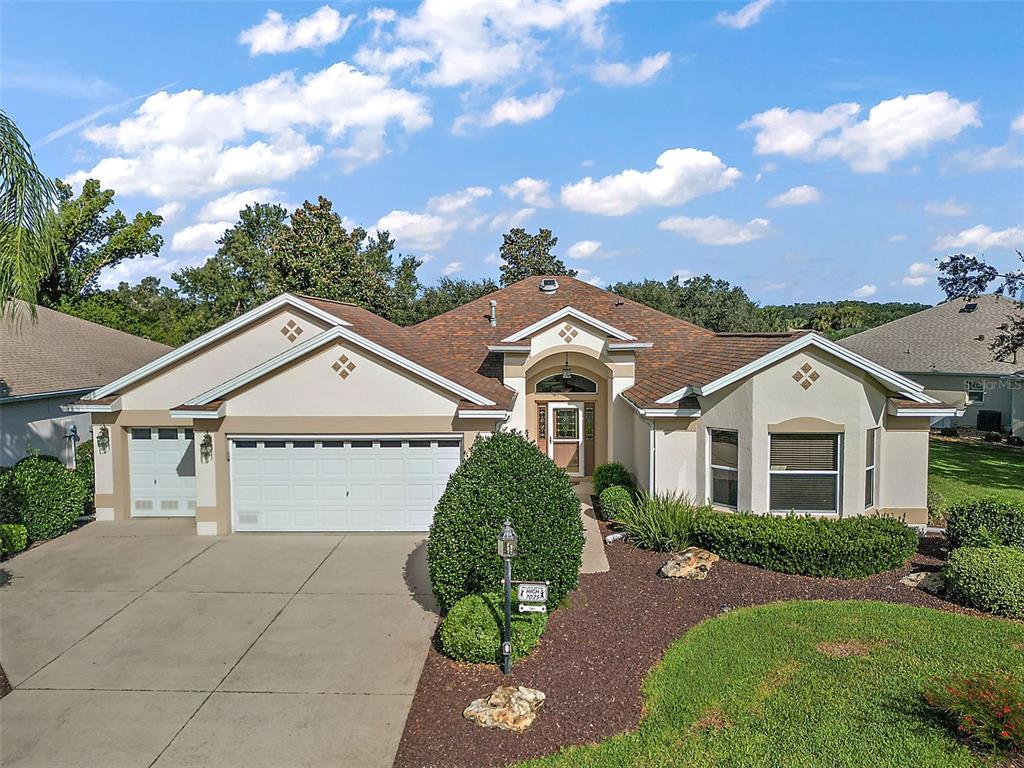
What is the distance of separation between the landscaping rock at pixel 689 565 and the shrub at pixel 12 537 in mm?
12299

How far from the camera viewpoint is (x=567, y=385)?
17.8 m

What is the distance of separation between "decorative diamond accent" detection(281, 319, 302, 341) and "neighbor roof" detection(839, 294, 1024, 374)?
28343mm

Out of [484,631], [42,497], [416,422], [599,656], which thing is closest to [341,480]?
[416,422]

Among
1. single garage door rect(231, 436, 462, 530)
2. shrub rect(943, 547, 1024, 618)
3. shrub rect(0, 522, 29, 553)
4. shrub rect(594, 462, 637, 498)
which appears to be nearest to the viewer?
shrub rect(943, 547, 1024, 618)

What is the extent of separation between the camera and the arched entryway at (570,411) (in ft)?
57.5

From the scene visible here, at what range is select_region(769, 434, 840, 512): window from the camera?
1192cm

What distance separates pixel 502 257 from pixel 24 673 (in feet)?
143

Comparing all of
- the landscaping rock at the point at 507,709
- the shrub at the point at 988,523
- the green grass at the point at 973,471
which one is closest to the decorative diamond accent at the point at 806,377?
the shrub at the point at 988,523

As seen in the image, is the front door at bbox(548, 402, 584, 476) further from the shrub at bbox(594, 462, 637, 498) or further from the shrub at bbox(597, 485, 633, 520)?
the shrub at bbox(597, 485, 633, 520)

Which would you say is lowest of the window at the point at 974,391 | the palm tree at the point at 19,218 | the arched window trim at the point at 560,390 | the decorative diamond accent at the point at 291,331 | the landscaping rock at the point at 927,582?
the landscaping rock at the point at 927,582

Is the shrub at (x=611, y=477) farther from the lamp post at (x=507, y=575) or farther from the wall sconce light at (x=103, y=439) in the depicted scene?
the wall sconce light at (x=103, y=439)

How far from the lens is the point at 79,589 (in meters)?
10.4

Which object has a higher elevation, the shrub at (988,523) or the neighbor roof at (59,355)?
the neighbor roof at (59,355)

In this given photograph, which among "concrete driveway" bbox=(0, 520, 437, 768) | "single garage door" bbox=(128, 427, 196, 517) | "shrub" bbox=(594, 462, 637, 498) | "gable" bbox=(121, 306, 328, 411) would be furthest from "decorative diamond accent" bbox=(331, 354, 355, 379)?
"shrub" bbox=(594, 462, 637, 498)
